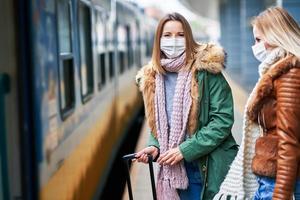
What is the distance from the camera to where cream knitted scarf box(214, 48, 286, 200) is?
9.61 ft

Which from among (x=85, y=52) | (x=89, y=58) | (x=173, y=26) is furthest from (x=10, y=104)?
(x=89, y=58)

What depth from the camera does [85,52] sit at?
5480mm

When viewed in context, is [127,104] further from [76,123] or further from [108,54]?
[76,123]

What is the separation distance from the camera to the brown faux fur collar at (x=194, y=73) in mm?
3156

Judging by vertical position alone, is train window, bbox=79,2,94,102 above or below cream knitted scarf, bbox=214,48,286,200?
above

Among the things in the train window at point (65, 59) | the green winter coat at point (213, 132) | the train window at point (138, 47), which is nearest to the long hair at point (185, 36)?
the green winter coat at point (213, 132)

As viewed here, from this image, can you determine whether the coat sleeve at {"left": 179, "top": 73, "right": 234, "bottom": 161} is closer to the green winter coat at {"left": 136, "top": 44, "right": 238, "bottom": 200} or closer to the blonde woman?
the green winter coat at {"left": 136, "top": 44, "right": 238, "bottom": 200}

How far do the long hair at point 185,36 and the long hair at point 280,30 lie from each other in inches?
17.9

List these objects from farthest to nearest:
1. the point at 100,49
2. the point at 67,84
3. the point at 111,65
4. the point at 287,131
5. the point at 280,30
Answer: the point at 111,65, the point at 100,49, the point at 67,84, the point at 280,30, the point at 287,131

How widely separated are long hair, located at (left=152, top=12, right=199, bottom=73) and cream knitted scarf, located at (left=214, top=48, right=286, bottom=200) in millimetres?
431

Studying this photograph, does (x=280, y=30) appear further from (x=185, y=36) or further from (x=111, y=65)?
(x=111, y=65)

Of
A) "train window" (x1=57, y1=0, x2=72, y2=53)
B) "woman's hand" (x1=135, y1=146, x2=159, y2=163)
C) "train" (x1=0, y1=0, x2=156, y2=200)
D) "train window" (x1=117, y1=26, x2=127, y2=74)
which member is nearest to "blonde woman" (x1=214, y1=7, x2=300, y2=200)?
"woman's hand" (x1=135, y1=146, x2=159, y2=163)

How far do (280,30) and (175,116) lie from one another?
0.73 meters

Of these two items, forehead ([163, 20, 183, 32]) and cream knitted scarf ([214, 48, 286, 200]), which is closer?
cream knitted scarf ([214, 48, 286, 200])
